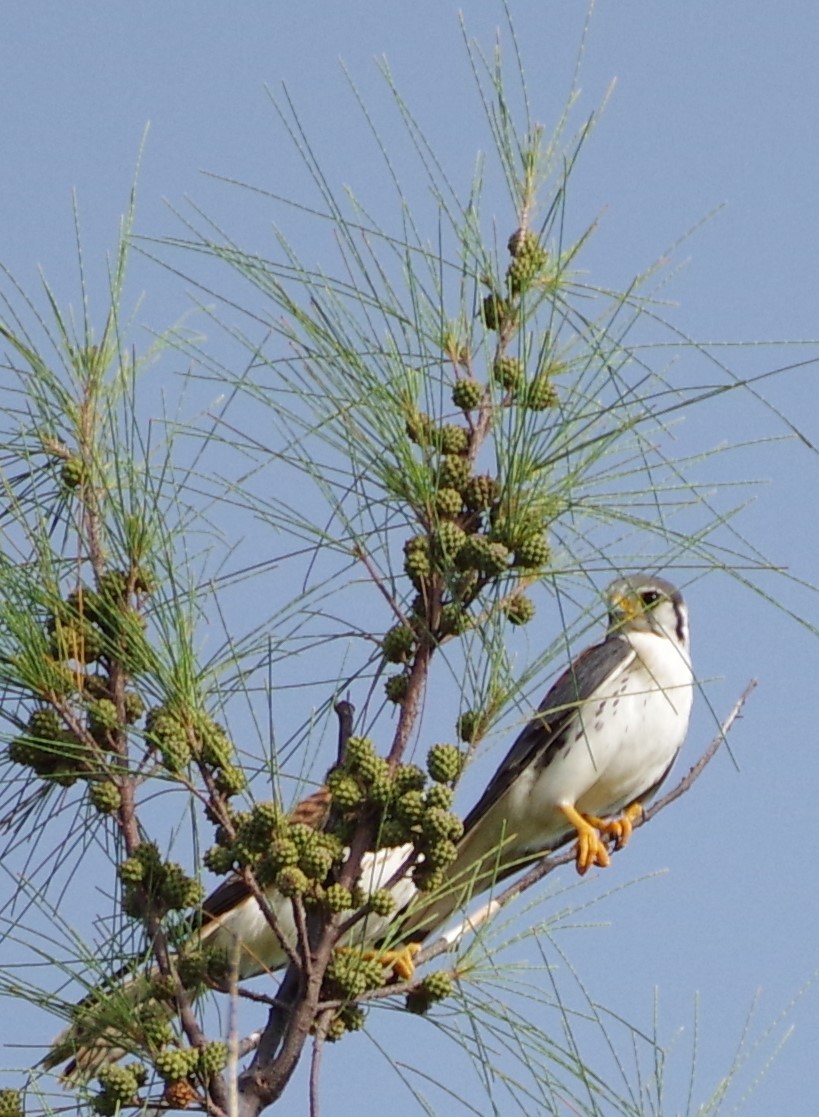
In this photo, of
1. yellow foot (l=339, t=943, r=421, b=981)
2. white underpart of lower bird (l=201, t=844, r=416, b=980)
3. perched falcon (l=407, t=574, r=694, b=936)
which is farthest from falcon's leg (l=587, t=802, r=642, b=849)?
yellow foot (l=339, t=943, r=421, b=981)

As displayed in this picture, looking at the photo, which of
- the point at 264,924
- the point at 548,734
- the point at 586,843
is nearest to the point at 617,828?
the point at 586,843

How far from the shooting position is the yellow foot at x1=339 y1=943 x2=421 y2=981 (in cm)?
247

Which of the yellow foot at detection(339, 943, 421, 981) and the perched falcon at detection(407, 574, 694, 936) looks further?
the perched falcon at detection(407, 574, 694, 936)

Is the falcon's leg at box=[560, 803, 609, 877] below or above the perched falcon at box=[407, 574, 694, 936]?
below

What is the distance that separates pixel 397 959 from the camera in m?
2.71

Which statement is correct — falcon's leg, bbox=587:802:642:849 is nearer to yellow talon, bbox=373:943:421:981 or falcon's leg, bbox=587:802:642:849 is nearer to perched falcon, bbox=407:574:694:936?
perched falcon, bbox=407:574:694:936

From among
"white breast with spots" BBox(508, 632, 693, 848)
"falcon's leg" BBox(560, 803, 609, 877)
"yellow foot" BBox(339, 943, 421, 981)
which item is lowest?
"yellow foot" BBox(339, 943, 421, 981)

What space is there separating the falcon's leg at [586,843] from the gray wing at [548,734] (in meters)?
0.15

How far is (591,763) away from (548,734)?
13cm

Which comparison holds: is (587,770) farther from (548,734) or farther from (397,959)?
(397,959)

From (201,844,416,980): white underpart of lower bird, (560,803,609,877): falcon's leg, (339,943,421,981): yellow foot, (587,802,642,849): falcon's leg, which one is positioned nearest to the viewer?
(339,943,421,981): yellow foot

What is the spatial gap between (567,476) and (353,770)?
549 millimetres

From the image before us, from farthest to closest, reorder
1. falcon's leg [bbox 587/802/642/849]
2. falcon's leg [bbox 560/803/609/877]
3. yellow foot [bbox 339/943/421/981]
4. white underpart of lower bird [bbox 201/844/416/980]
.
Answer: falcon's leg [bbox 587/802/642/849], falcon's leg [bbox 560/803/609/877], white underpart of lower bird [bbox 201/844/416/980], yellow foot [bbox 339/943/421/981]

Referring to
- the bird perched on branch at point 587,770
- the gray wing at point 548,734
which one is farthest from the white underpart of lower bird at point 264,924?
the gray wing at point 548,734
